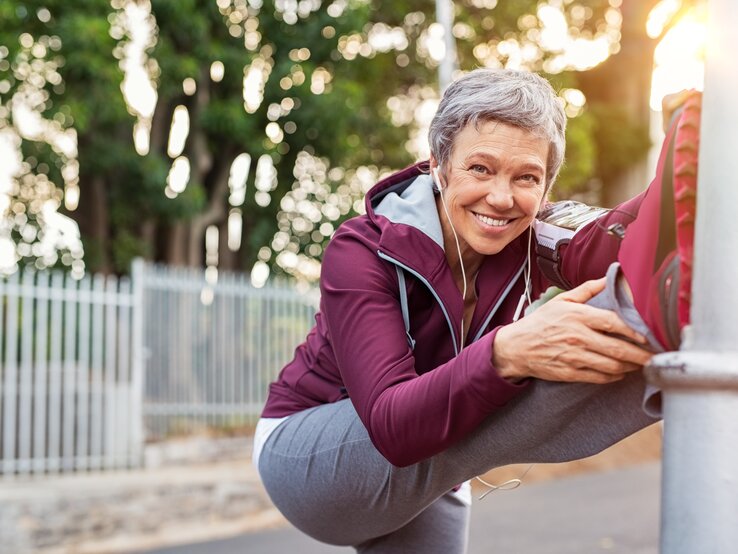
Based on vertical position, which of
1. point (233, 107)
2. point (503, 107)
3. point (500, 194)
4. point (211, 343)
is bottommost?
point (211, 343)

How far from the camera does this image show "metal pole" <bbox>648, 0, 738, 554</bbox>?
3.29 feet

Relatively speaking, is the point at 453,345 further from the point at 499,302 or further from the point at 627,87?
the point at 627,87

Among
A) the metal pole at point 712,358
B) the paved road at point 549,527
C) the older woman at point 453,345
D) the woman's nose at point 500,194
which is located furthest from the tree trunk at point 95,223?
the metal pole at point 712,358

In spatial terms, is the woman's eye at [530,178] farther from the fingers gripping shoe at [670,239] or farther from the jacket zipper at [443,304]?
the fingers gripping shoe at [670,239]

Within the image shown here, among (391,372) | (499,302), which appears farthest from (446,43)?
(391,372)

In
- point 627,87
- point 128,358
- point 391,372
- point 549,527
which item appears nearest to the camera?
point 391,372

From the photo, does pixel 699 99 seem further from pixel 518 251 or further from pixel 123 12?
pixel 123 12

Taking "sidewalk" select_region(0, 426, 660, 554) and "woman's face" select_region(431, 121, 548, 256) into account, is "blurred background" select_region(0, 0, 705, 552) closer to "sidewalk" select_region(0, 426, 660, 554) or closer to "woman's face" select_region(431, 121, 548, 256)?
"sidewalk" select_region(0, 426, 660, 554)

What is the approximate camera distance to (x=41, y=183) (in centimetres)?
1201

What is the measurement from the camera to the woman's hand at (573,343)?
49.3 inches

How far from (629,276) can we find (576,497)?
27.1 feet

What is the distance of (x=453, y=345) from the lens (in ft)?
6.63

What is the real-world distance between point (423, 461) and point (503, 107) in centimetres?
68

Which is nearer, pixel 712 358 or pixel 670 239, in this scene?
pixel 712 358
